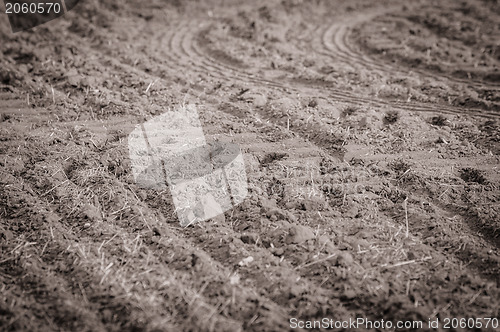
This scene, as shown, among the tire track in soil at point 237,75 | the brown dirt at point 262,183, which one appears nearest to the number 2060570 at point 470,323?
the brown dirt at point 262,183

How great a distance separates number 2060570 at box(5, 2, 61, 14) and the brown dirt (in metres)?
1.06

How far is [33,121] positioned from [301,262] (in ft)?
12.9

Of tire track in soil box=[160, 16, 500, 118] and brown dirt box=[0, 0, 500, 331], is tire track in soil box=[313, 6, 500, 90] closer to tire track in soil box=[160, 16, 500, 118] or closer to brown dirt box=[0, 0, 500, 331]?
brown dirt box=[0, 0, 500, 331]

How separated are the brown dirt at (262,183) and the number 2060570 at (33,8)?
106 centimetres

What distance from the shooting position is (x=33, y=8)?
27.2ft

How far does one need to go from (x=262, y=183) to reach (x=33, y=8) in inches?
288

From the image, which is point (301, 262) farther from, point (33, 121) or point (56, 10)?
point (56, 10)

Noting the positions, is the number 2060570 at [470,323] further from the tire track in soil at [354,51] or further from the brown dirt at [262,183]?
the tire track in soil at [354,51]

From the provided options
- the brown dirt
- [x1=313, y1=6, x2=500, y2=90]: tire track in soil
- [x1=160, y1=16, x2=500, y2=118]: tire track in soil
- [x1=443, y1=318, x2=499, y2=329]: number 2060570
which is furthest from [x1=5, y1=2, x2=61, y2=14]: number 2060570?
[x1=443, y1=318, x2=499, y2=329]: number 2060570

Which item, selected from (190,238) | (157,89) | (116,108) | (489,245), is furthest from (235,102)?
(489,245)

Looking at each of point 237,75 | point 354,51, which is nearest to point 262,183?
point 237,75

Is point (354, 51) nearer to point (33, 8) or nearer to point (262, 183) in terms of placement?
point (262, 183)

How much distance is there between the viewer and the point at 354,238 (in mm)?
3484

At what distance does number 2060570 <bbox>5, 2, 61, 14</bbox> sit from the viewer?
8.15 metres
